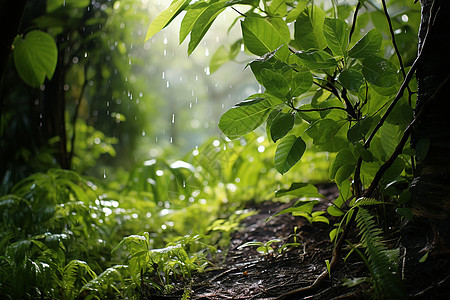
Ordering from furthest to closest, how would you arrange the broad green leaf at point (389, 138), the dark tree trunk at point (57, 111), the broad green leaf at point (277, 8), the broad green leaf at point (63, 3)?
the dark tree trunk at point (57, 111)
the broad green leaf at point (63, 3)
the broad green leaf at point (277, 8)
the broad green leaf at point (389, 138)

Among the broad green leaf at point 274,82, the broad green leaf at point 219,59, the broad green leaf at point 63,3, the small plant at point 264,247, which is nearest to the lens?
the broad green leaf at point 274,82

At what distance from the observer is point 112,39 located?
2.39 metres

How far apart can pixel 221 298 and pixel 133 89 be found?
102 inches

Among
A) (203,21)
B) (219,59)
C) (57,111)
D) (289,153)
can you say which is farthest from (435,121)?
(57,111)

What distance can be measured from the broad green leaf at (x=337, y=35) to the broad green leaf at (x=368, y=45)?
0.07 feet

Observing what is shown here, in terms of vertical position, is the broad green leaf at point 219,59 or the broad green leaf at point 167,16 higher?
the broad green leaf at point 167,16

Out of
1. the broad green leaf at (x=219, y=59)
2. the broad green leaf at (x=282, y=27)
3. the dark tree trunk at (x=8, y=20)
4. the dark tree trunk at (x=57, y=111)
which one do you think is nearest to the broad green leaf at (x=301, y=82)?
the broad green leaf at (x=282, y=27)

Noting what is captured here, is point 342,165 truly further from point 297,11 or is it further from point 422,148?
point 297,11

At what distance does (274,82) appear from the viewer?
0.73 m

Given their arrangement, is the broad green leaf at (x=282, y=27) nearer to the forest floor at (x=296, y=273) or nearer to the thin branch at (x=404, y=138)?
the thin branch at (x=404, y=138)

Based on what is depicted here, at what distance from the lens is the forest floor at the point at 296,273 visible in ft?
2.28

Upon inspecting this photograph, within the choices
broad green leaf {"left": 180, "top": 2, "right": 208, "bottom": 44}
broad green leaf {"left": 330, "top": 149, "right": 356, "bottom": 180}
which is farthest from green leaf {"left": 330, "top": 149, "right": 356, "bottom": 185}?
broad green leaf {"left": 180, "top": 2, "right": 208, "bottom": 44}

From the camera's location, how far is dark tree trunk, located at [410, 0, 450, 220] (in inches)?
29.0

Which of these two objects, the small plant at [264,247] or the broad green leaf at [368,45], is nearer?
the broad green leaf at [368,45]
